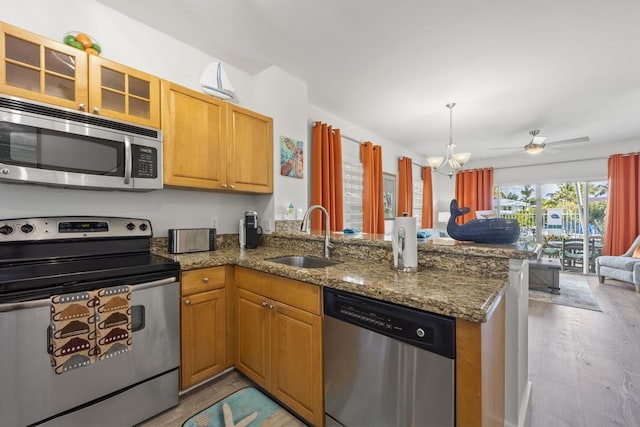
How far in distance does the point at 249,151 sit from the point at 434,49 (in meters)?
1.84

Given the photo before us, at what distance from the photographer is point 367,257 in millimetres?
1738

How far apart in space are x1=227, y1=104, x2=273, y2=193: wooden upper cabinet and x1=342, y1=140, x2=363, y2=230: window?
5.65 ft

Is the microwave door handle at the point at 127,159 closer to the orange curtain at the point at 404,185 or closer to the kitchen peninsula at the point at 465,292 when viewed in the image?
the kitchen peninsula at the point at 465,292

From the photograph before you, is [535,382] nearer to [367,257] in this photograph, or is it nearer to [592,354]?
[592,354]

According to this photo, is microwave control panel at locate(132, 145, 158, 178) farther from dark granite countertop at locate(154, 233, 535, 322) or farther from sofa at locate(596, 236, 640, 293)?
sofa at locate(596, 236, 640, 293)

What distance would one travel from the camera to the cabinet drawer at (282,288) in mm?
1386

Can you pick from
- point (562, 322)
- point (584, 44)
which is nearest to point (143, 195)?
point (584, 44)

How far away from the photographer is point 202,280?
1.76 m

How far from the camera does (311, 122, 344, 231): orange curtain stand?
10.8 feet

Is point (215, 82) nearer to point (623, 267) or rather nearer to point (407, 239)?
point (407, 239)

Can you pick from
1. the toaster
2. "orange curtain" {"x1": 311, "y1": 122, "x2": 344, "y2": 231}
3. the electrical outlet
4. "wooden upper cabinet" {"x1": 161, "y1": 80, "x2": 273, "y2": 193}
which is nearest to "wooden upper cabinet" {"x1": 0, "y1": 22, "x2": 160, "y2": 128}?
"wooden upper cabinet" {"x1": 161, "y1": 80, "x2": 273, "y2": 193}

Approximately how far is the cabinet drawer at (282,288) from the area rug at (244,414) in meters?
0.67

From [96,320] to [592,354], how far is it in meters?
3.65

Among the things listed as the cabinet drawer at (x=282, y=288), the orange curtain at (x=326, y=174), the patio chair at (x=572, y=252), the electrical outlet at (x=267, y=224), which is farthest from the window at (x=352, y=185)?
the patio chair at (x=572, y=252)
